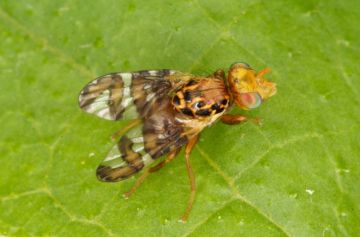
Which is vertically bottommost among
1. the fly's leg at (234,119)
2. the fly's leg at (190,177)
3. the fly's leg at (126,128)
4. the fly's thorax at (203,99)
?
the fly's leg at (190,177)

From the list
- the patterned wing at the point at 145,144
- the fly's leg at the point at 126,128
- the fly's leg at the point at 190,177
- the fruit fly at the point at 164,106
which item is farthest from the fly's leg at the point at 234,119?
the fly's leg at the point at 126,128

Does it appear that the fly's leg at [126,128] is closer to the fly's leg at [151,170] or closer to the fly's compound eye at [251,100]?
the fly's leg at [151,170]

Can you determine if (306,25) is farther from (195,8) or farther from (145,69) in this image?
(145,69)

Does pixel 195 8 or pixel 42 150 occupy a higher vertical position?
pixel 195 8

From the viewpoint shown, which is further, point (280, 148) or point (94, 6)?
Result: point (94, 6)

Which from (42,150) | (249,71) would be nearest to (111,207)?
(42,150)

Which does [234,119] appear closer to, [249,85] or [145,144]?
[249,85]

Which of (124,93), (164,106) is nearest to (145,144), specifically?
(164,106)
